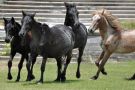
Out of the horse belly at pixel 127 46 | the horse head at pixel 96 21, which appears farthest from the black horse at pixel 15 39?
the horse belly at pixel 127 46

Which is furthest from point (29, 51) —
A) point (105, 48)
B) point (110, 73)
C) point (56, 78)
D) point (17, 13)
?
point (17, 13)

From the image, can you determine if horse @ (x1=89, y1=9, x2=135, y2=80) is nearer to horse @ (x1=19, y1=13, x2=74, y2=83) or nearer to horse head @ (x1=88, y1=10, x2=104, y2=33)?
horse head @ (x1=88, y1=10, x2=104, y2=33)

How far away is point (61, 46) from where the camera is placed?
1672cm

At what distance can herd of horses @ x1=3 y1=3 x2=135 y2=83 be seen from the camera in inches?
645

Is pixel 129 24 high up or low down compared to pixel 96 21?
down

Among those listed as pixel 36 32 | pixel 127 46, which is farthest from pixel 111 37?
pixel 36 32

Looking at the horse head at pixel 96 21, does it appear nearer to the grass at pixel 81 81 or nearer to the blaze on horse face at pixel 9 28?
the grass at pixel 81 81

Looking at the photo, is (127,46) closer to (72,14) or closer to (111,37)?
(111,37)

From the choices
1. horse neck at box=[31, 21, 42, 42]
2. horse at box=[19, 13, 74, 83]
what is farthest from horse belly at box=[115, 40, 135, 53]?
horse neck at box=[31, 21, 42, 42]

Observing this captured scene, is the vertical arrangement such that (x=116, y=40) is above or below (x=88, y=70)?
above

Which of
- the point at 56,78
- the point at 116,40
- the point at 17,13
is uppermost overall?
the point at 116,40

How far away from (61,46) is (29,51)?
4.01 ft

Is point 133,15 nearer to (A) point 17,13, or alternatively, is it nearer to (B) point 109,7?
(B) point 109,7

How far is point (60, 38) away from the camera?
16.8 meters
